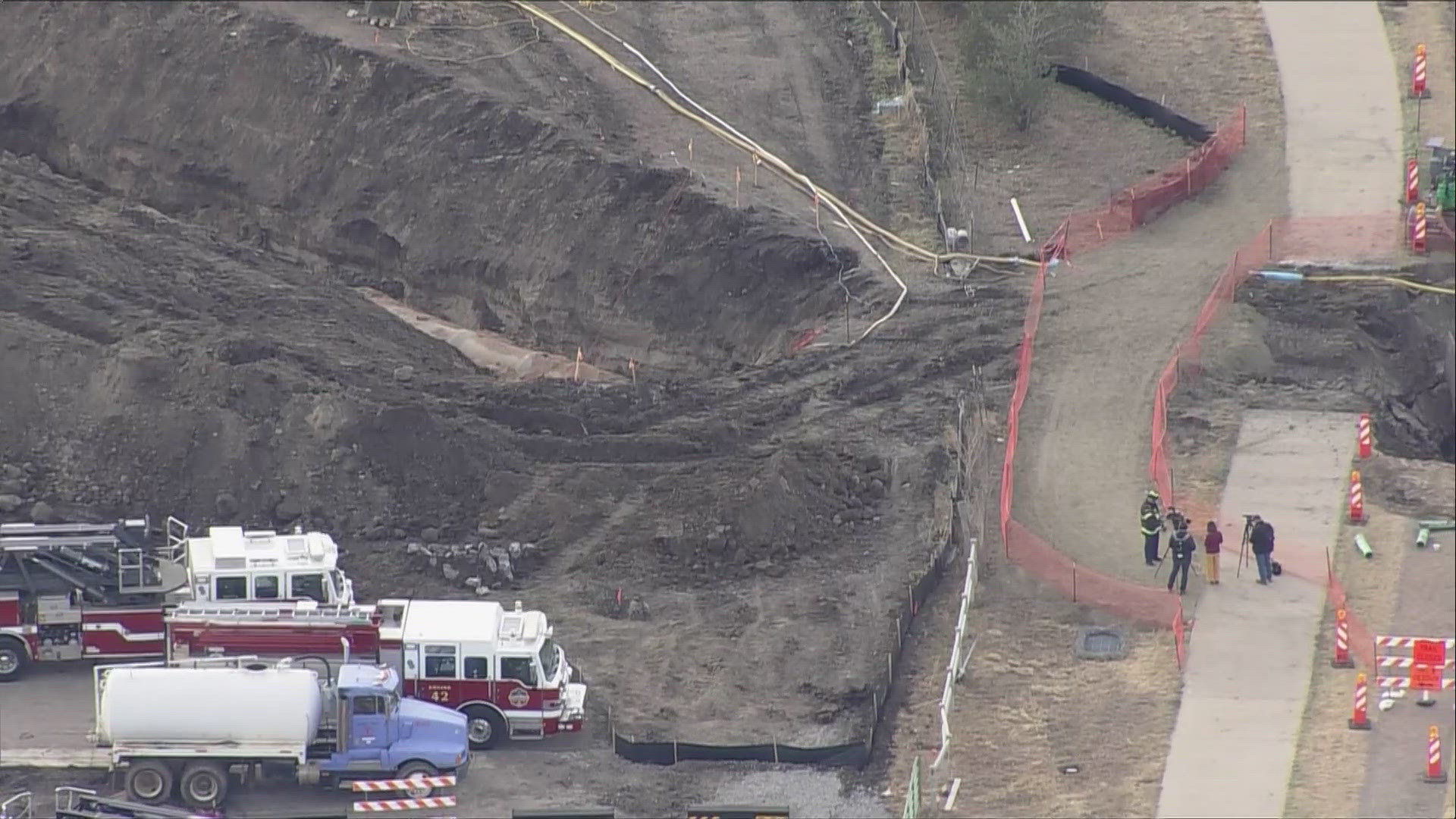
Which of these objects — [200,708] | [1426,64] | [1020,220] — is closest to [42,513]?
[200,708]

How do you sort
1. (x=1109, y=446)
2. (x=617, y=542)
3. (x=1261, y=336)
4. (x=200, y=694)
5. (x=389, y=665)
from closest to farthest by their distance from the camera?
1. (x=200, y=694)
2. (x=389, y=665)
3. (x=617, y=542)
4. (x=1109, y=446)
5. (x=1261, y=336)

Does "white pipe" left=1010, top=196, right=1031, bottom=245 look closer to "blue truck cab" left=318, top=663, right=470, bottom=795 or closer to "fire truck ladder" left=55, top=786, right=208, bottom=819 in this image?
"blue truck cab" left=318, top=663, right=470, bottom=795

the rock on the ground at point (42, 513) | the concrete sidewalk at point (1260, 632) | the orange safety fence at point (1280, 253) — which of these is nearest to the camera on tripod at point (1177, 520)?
the concrete sidewalk at point (1260, 632)

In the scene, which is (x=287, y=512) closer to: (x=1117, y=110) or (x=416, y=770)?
(x=416, y=770)

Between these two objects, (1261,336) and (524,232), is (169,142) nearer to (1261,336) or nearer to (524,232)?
(524,232)

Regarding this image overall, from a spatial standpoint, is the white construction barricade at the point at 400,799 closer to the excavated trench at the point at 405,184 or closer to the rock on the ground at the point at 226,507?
the rock on the ground at the point at 226,507

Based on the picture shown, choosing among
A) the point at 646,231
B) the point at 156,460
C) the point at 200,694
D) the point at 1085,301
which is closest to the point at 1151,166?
the point at 1085,301
